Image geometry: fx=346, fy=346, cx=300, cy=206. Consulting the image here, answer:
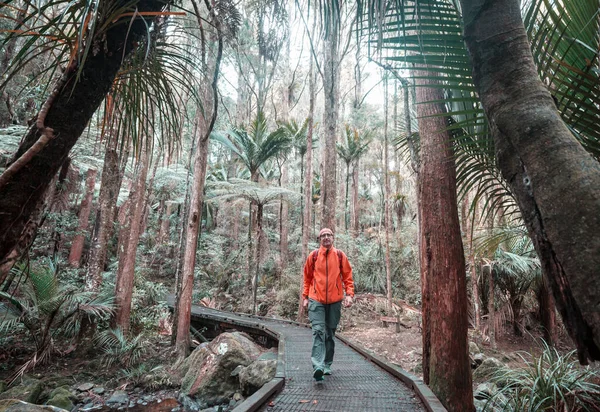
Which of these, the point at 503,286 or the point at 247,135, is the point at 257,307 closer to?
the point at 247,135

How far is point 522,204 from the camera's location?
2.96ft

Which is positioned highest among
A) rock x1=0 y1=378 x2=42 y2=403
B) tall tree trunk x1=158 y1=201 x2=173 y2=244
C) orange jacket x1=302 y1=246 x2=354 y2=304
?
tall tree trunk x1=158 y1=201 x2=173 y2=244

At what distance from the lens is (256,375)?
5293 mm

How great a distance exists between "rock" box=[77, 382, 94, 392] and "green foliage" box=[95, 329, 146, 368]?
0.93 meters

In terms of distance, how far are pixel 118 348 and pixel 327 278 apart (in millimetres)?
6264

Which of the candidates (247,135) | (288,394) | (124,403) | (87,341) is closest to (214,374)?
(124,403)

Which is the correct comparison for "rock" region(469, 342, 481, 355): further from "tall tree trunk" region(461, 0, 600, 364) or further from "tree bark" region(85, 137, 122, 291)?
"tree bark" region(85, 137, 122, 291)

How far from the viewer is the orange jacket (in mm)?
4031

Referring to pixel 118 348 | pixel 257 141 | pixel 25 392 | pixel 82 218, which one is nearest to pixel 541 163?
pixel 25 392

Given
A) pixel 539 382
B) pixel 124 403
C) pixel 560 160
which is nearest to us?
pixel 560 160

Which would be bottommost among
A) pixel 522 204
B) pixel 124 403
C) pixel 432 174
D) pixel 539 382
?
pixel 124 403

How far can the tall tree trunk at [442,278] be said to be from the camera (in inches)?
134

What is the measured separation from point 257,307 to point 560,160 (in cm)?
1302

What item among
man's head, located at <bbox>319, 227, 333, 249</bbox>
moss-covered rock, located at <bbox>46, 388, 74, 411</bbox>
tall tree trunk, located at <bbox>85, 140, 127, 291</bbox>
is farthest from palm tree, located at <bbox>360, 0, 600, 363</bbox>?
tall tree trunk, located at <bbox>85, 140, 127, 291</bbox>
